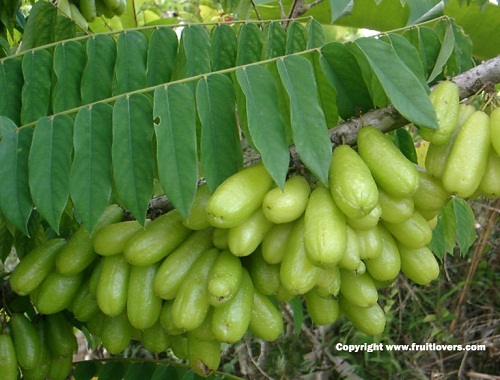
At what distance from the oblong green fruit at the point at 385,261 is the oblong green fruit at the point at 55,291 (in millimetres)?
879

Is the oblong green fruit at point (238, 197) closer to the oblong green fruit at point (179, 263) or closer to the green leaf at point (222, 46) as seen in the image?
the oblong green fruit at point (179, 263)

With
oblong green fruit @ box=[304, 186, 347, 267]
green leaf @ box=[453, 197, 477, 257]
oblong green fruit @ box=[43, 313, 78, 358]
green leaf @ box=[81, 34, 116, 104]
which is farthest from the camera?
green leaf @ box=[453, 197, 477, 257]

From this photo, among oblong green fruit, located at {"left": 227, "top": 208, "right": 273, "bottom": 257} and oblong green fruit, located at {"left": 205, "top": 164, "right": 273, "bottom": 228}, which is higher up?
oblong green fruit, located at {"left": 205, "top": 164, "right": 273, "bottom": 228}

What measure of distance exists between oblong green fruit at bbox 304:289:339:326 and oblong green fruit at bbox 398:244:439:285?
0.23 meters

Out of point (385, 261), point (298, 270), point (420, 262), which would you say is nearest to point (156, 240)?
point (298, 270)

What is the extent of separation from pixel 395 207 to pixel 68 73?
1.13 metres

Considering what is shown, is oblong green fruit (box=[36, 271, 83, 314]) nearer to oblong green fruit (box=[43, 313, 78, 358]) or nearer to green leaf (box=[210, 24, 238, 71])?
oblong green fruit (box=[43, 313, 78, 358])

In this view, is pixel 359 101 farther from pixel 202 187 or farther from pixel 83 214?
pixel 83 214

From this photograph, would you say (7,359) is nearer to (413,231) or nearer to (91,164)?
(91,164)

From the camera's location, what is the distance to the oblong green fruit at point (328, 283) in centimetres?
145

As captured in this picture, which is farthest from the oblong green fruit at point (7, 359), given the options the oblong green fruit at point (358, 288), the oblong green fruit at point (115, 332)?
the oblong green fruit at point (358, 288)

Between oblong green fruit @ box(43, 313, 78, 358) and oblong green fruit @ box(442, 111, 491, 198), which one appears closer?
oblong green fruit @ box(442, 111, 491, 198)

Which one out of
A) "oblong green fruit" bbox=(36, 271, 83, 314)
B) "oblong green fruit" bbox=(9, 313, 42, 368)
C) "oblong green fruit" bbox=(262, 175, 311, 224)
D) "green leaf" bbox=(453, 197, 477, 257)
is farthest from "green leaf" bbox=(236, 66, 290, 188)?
"green leaf" bbox=(453, 197, 477, 257)

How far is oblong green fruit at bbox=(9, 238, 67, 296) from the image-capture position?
172 centimetres
